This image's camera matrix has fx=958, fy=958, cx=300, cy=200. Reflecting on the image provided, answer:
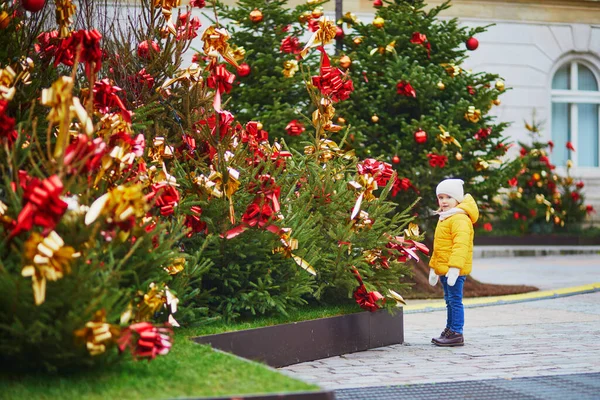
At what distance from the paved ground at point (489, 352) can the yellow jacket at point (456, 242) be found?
0.68 metres

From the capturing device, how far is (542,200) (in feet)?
74.6

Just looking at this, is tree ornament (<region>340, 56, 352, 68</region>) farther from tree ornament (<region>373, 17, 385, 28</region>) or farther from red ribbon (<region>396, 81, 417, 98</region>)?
tree ornament (<region>373, 17, 385, 28</region>)

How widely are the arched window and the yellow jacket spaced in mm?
17401

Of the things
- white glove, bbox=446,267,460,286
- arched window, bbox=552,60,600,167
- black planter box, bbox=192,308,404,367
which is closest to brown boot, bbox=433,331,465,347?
black planter box, bbox=192,308,404,367

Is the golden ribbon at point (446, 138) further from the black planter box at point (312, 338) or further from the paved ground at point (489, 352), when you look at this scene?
the black planter box at point (312, 338)

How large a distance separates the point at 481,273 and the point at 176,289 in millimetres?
11207

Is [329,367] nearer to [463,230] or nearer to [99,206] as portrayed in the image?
[463,230]

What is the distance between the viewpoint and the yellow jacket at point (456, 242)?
777 cm

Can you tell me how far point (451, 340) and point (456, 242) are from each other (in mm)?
819

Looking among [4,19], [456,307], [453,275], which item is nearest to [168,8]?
[4,19]

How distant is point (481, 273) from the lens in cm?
1661

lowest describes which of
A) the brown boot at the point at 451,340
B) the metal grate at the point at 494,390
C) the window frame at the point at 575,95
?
the metal grate at the point at 494,390

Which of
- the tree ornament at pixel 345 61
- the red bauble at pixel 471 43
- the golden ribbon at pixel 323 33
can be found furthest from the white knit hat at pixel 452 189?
the red bauble at pixel 471 43

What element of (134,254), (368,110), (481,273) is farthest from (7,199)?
(481,273)
